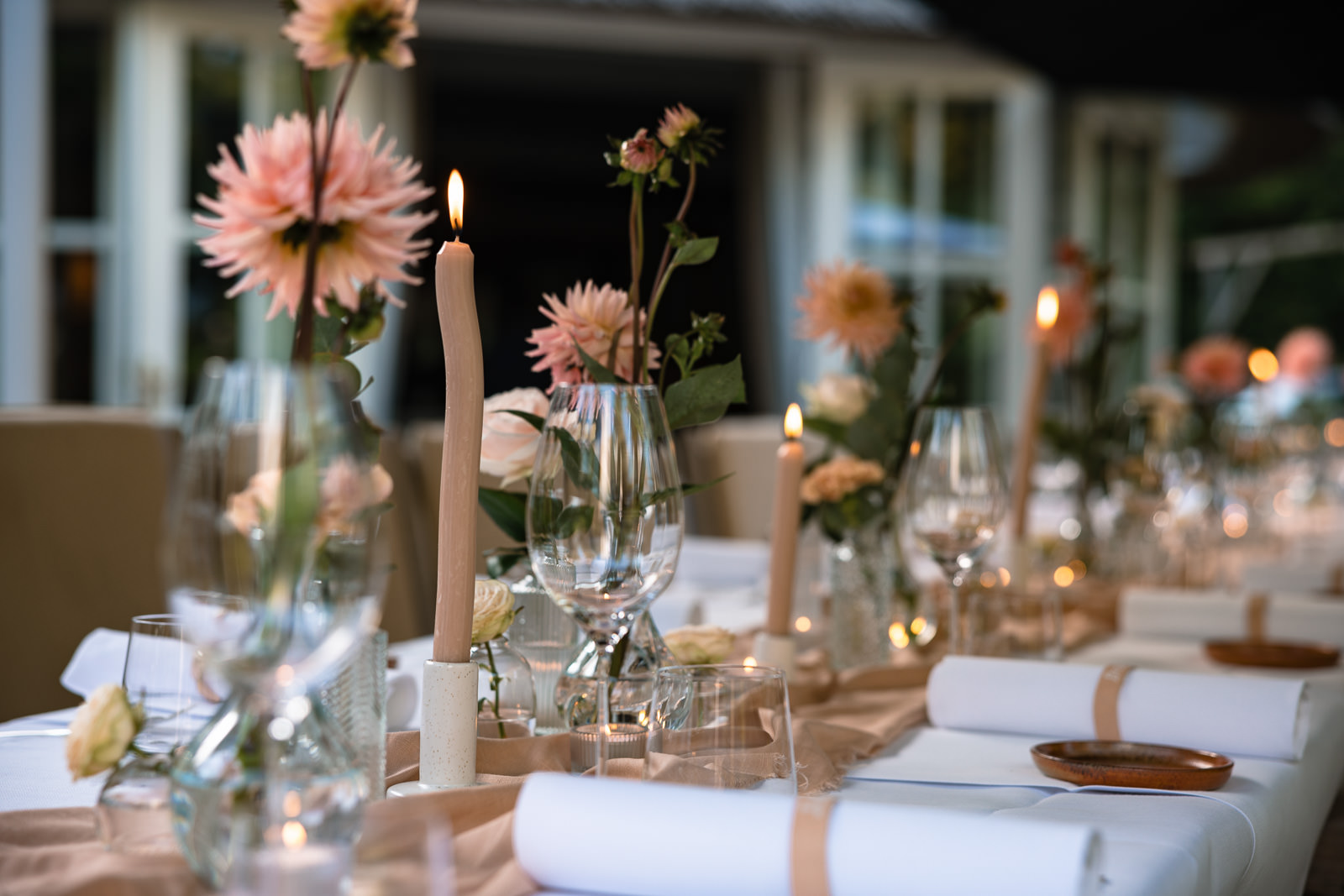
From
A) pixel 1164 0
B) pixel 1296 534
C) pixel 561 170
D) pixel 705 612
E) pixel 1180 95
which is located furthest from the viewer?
pixel 561 170

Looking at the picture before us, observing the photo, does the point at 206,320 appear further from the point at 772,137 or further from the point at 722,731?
the point at 722,731

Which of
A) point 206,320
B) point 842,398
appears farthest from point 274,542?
point 206,320

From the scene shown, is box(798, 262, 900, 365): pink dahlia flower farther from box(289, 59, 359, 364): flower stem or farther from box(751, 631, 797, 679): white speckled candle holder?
box(289, 59, 359, 364): flower stem

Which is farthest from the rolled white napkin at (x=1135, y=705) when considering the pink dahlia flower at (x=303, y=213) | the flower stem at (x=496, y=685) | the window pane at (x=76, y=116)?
the window pane at (x=76, y=116)

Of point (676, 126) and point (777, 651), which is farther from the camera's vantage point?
point (777, 651)

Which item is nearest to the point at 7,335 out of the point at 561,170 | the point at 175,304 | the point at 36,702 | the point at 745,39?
the point at 175,304

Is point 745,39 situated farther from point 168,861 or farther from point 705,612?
point 168,861

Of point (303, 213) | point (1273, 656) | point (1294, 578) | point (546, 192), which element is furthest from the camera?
point (546, 192)

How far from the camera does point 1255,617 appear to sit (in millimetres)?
1417

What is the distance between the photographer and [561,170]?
12.5m

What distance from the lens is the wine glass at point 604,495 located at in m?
0.70

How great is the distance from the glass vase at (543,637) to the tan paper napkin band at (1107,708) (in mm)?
355

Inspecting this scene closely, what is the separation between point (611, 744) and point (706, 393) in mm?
240

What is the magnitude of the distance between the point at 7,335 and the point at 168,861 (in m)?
5.54
